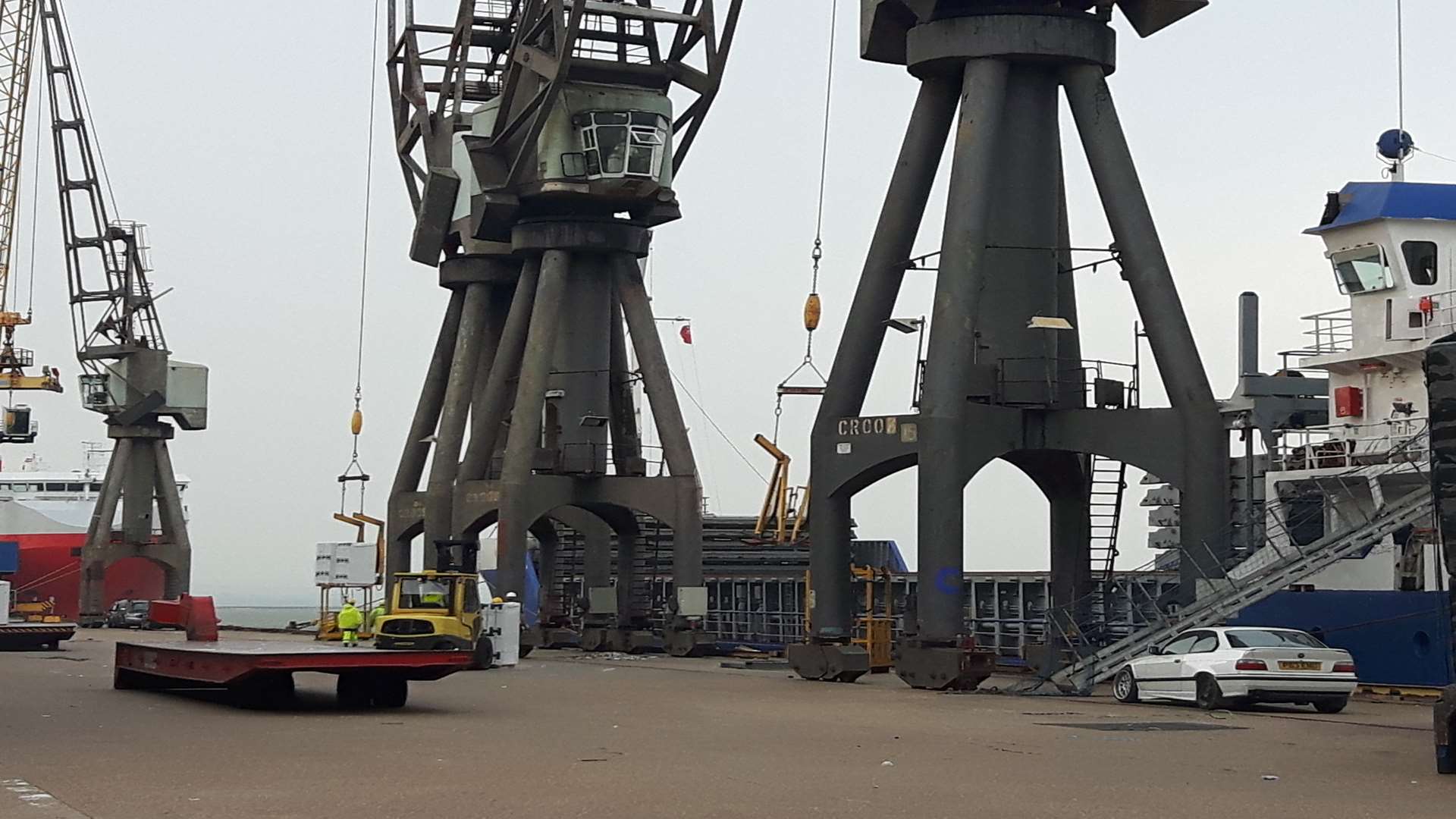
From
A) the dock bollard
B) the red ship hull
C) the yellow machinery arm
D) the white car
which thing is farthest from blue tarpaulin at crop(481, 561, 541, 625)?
the red ship hull

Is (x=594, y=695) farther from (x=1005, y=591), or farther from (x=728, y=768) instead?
(x=1005, y=591)

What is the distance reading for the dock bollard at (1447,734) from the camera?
57.5ft

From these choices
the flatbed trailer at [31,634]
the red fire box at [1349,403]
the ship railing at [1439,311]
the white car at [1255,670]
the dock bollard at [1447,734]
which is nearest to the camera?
the dock bollard at [1447,734]

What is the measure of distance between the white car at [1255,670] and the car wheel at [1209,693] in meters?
0.01

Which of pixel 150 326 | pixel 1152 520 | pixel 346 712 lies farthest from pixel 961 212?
pixel 150 326

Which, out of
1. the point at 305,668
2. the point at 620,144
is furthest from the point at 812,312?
the point at 305,668

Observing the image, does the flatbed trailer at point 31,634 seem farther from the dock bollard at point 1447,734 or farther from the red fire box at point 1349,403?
the dock bollard at point 1447,734

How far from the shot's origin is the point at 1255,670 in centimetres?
2686

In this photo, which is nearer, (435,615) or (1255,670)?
(1255,670)

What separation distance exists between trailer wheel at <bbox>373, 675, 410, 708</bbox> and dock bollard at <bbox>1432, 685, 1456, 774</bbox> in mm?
14684

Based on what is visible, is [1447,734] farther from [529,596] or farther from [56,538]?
[56,538]

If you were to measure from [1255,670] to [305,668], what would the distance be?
42.1 feet

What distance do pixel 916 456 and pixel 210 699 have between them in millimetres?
14153

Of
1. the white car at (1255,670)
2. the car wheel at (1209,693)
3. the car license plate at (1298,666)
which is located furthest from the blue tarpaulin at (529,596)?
the car license plate at (1298,666)
